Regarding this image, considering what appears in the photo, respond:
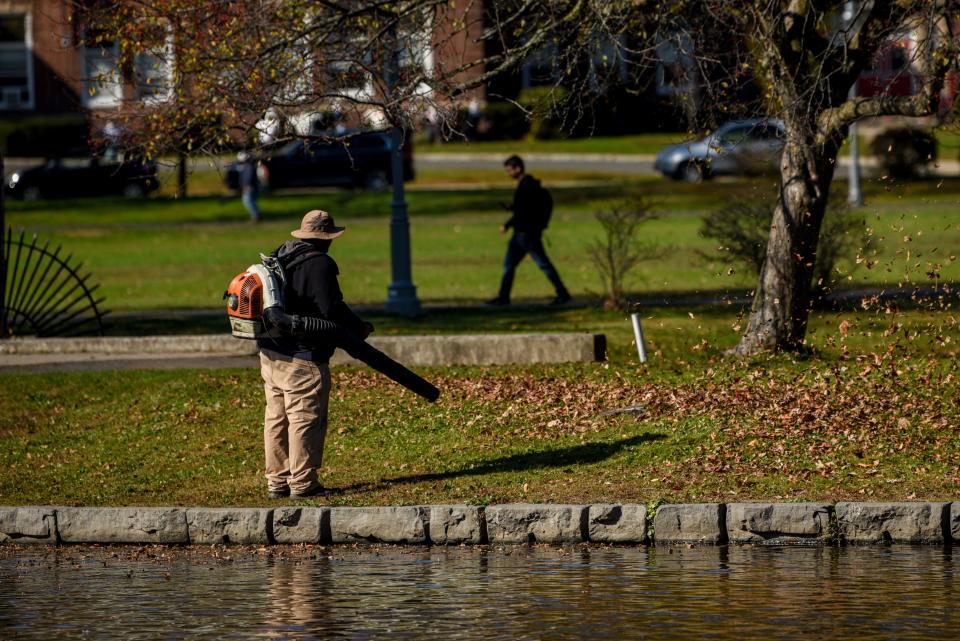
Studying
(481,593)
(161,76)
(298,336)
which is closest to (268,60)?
(161,76)

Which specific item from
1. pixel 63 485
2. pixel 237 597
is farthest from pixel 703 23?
pixel 237 597

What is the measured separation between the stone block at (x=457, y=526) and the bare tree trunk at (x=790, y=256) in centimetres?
598

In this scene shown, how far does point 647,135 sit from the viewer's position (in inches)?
2416

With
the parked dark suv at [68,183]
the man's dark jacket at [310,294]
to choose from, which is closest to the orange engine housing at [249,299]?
the man's dark jacket at [310,294]

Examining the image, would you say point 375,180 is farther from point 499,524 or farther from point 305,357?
point 499,524

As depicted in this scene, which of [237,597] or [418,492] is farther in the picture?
[418,492]

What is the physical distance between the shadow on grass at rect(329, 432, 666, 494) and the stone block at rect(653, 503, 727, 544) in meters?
1.83

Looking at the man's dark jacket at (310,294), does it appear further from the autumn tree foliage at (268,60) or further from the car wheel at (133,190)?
the car wheel at (133,190)

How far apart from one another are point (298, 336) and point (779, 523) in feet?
10.6

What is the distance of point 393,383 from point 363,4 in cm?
387

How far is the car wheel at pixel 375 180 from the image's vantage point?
147 feet

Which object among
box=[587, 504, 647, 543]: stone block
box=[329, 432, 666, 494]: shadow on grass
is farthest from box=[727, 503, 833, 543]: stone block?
box=[329, 432, 666, 494]: shadow on grass

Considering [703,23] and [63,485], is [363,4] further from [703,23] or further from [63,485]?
[63,485]

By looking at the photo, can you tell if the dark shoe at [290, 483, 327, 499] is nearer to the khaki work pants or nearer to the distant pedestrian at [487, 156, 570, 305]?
the khaki work pants
